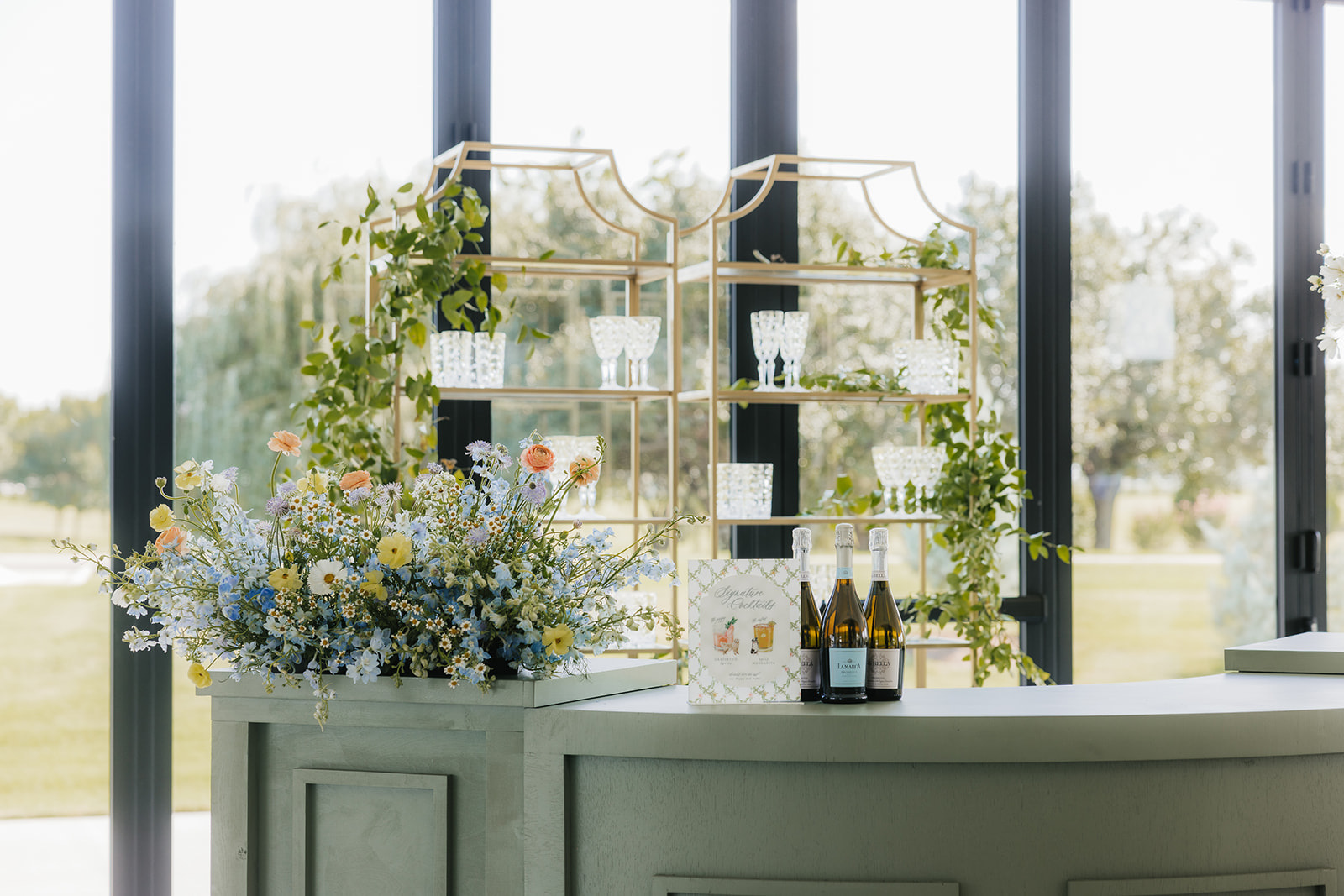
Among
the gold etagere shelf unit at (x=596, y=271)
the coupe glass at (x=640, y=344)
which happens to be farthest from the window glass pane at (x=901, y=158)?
the coupe glass at (x=640, y=344)

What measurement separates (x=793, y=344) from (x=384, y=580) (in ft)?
5.76

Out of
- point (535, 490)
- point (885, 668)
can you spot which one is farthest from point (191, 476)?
point (885, 668)

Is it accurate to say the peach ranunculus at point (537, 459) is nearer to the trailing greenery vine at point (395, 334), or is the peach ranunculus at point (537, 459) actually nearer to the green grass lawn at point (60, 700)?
the trailing greenery vine at point (395, 334)

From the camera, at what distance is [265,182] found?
3.42m

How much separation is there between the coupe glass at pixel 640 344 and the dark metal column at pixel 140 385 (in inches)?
47.7

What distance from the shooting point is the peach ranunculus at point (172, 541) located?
1.76 metres

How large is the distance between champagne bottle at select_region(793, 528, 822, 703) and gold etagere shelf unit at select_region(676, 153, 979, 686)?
1.32 meters

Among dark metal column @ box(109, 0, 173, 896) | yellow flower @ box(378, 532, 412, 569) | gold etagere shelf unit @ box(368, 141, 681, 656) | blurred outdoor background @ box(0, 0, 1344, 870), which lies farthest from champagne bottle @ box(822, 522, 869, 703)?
dark metal column @ box(109, 0, 173, 896)

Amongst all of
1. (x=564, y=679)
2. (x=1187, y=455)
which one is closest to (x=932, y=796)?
(x=564, y=679)

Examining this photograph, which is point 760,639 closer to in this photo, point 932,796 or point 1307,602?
point 932,796

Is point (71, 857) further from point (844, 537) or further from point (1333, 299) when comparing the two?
point (1333, 299)

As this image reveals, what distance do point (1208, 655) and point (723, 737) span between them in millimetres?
2903

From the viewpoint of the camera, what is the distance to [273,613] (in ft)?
5.65
